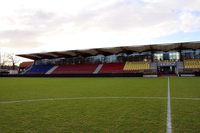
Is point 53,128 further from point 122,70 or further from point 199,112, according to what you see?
point 122,70

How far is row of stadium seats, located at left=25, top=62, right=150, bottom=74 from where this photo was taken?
210 ft

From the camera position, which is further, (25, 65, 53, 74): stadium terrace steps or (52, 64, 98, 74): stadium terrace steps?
(25, 65, 53, 74): stadium terrace steps

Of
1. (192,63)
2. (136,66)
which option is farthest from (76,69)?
(192,63)

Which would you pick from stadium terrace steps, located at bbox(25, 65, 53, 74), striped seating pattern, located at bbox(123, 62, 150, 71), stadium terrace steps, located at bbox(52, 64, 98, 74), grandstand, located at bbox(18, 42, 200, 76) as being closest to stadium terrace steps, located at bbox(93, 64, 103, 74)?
grandstand, located at bbox(18, 42, 200, 76)

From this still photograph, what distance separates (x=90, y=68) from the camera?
69.5m

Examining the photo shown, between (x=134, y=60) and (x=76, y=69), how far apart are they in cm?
1549

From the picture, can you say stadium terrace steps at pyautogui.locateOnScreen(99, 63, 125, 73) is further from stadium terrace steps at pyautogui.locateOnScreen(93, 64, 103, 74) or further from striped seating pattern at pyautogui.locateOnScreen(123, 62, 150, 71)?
striped seating pattern at pyautogui.locateOnScreen(123, 62, 150, 71)

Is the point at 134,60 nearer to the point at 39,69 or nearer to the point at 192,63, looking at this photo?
the point at 192,63

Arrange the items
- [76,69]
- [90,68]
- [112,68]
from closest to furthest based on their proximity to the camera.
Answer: [112,68], [90,68], [76,69]

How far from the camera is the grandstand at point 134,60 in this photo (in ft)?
198

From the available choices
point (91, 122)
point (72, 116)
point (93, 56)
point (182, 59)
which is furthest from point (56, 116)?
point (93, 56)

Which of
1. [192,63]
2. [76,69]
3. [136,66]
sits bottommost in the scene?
[76,69]

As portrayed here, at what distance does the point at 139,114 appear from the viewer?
8.78 m

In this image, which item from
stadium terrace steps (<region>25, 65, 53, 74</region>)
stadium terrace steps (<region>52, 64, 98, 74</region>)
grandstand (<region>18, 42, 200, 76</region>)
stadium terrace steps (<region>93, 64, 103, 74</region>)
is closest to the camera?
grandstand (<region>18, 42, 200, 76</region>)
